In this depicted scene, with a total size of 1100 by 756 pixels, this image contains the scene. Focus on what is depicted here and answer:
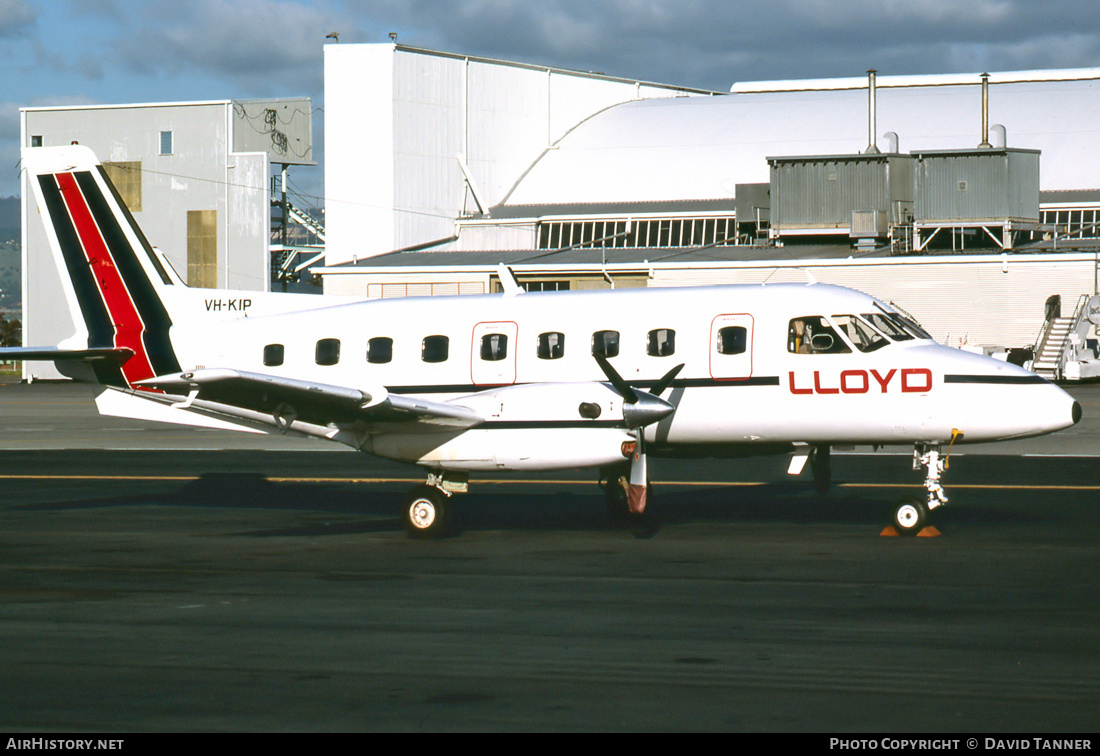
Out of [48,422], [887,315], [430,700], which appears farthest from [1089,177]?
[430,700]

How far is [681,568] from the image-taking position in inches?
542

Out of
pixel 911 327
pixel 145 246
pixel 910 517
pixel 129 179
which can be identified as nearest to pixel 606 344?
pixel 911 327

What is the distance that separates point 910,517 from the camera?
1577cm

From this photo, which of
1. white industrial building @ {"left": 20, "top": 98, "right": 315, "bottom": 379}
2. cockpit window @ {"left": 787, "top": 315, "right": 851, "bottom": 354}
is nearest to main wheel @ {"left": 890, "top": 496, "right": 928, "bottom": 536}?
cockpit window @ {"left": 787, "top": 315, "right": 851, "bottom": 354}

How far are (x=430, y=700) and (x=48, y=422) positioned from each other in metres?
35.4

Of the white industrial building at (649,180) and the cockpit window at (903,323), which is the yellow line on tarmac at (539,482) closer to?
the cockpit window at (903,323)

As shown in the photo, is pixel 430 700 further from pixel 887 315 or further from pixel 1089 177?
pixel 1089 177

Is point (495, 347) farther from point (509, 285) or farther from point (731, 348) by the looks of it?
point (731, 348)

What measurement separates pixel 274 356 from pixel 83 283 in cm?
323

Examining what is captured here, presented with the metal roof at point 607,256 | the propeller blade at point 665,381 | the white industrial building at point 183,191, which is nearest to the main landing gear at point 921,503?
the propeller blade at point 665,381

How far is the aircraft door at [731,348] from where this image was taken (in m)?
16.2

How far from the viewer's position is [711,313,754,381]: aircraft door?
1619 cm

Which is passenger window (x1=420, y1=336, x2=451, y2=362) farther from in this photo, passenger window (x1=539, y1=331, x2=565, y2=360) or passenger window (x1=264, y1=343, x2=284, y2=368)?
passenger window (x1=264, y1=343, x2=284, y2=368)
